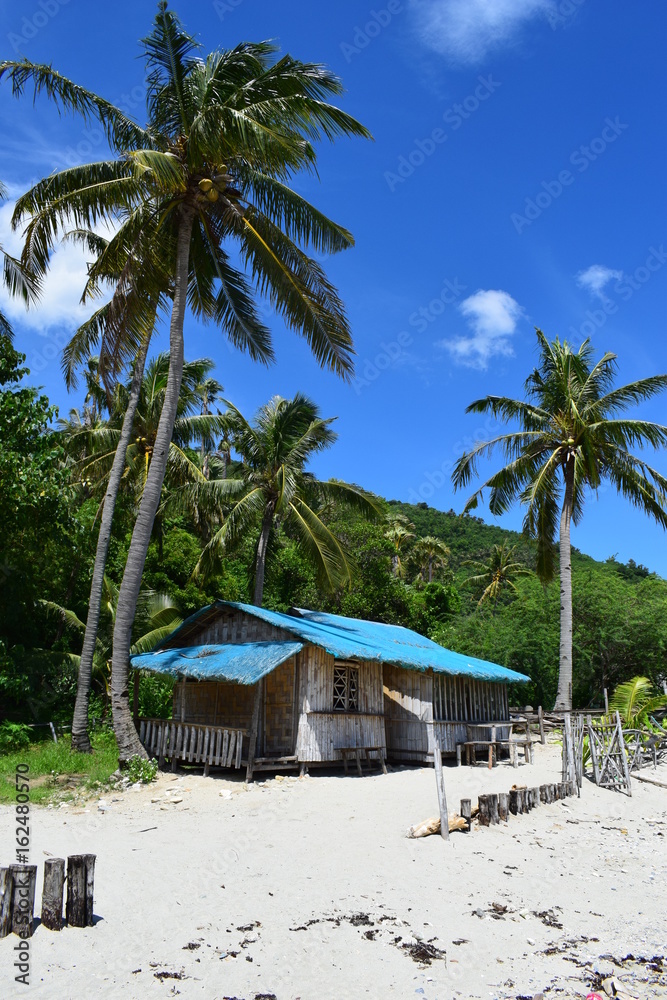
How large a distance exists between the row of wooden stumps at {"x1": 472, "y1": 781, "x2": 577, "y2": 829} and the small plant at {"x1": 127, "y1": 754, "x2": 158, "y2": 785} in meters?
5.93

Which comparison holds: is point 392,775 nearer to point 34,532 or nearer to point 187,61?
point 34,532

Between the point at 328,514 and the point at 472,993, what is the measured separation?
23.6 m

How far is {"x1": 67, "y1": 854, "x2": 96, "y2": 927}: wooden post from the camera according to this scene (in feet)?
20.0

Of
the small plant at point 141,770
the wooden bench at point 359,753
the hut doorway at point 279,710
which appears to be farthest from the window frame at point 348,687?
the small plant at point 141,770

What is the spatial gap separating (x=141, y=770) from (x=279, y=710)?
11.2 feet

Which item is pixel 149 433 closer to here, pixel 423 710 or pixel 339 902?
pixel 423 710

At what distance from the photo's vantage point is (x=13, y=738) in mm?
15250

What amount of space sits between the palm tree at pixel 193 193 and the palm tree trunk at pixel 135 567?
22mm

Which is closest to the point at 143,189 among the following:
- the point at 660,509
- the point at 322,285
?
the point at 322,285

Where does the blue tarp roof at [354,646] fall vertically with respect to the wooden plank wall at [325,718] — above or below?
above

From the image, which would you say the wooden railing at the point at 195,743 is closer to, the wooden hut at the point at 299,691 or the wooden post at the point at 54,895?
the wooden hut at the point at 299,691

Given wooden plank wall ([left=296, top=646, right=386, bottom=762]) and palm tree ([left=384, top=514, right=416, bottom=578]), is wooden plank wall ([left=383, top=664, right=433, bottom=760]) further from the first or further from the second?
palm tree ([left=384, top=514, right=416, bottom=578])

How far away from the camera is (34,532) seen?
1608 cm

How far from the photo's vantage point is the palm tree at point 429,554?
43.9 meters
